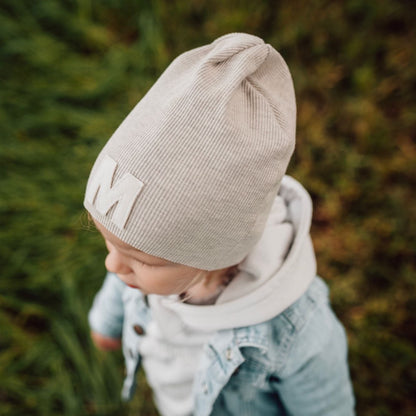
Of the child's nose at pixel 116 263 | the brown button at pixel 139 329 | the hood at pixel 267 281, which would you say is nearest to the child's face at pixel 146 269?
the child's nose at pixel 116 263

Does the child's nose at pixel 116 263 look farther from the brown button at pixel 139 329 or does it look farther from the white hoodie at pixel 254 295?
the brown button at pixel 139 329

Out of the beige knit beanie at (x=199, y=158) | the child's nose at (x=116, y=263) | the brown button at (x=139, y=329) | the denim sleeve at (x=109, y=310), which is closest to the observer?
the beige knit beanie at (x=199, y=158)

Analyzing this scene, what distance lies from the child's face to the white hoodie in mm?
116

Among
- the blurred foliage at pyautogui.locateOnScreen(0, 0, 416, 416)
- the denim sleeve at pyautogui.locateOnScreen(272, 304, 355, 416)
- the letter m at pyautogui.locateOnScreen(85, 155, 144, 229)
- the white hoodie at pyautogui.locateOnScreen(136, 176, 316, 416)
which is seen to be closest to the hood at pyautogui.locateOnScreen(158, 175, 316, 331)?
the white hoodie at pyautogui.locateOnScreen(136, 176, 316, 416)

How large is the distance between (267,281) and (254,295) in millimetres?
42

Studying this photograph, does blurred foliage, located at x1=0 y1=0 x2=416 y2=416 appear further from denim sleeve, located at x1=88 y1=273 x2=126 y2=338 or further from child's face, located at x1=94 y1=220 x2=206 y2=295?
child's face, located at x1=94 y1=220 x2=206 y2=295

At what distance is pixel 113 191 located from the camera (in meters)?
0.65

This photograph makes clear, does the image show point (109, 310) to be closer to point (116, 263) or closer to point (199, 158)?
point (116, 263)

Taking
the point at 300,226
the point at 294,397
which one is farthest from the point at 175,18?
the point at 294,397

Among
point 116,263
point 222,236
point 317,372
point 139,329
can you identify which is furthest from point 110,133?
point 317,372

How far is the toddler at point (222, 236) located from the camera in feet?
2.06

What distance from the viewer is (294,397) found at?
902mm

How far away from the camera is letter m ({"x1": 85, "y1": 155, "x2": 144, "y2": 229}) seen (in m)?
0.64

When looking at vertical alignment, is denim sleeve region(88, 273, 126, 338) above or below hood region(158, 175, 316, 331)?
below
